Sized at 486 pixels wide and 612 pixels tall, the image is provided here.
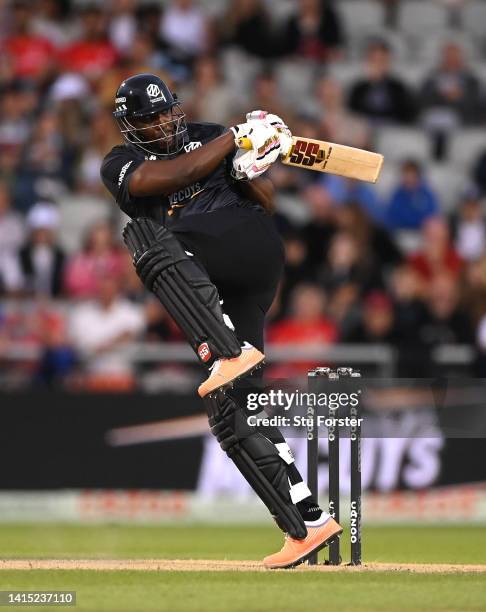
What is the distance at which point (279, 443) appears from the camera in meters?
6.77

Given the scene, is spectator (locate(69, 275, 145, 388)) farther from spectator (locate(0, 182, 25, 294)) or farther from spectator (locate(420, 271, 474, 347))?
spectator (locate(420, 271, 474, 347))

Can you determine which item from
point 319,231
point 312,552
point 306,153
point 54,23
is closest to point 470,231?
point 319,231

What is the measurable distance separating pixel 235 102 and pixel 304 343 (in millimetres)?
3150

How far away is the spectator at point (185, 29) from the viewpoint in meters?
14.5

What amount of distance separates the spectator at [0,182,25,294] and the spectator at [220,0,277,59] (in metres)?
3.30

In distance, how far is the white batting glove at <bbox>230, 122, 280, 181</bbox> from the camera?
6.50 meters

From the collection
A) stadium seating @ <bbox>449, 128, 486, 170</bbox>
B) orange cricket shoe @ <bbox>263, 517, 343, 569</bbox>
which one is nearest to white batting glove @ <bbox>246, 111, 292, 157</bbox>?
orange cricket shoe @ <bbox>263, 517, 343, 569</bbox>

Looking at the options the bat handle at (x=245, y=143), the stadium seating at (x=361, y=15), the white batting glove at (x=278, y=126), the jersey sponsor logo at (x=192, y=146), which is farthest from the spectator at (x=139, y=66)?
the bat handle at (x=245, y=143)

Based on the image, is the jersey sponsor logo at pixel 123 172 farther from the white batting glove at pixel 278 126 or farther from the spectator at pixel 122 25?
the spectator at pixel 122 25

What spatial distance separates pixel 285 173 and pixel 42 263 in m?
2.42

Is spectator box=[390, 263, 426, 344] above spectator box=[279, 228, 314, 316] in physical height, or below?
below

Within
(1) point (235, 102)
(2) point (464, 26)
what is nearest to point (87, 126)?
(1) point (235, 102)

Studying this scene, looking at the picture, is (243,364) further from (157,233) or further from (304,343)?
(304,343)

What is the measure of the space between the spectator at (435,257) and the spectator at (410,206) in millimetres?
646
